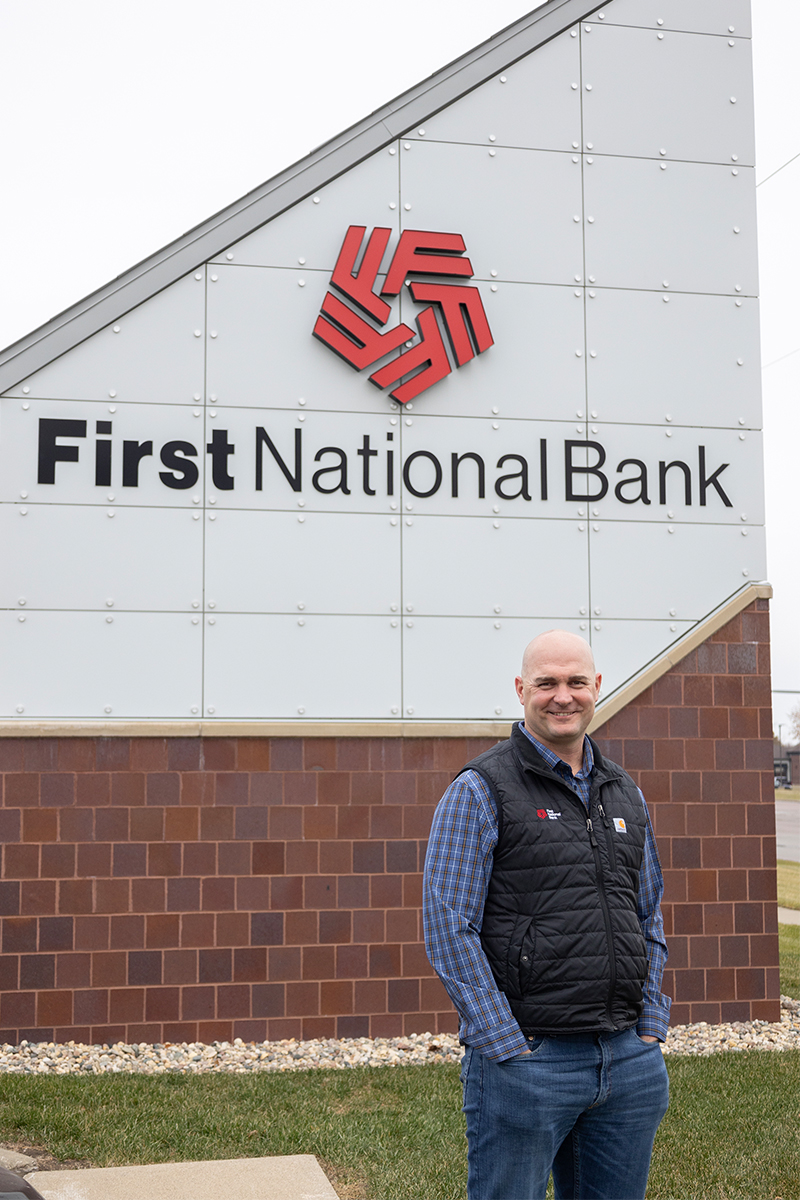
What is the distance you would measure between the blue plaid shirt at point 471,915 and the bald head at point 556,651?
202mm

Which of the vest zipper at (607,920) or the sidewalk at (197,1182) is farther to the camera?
the sidewalk at (197,1182)

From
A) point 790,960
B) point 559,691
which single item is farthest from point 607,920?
point 790,960

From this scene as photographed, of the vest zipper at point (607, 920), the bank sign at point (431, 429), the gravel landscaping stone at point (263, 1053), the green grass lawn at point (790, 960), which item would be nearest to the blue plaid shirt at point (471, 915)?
the vest zipper at point (607, 920)

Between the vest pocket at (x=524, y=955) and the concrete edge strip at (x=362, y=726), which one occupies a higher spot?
the concrete edge strip at (x=362, y=726)

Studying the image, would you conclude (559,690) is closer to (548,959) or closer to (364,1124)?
(548,959)

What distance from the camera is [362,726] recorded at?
7.25 m

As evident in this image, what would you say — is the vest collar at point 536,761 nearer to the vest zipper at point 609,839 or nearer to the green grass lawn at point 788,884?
the vest zipper at point 609,839

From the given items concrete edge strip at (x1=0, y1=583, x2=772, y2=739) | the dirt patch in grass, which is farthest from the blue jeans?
concrete edge strip at (x1=0, y1=583, x2=772, y2=739)

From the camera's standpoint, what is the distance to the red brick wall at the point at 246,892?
686 cm

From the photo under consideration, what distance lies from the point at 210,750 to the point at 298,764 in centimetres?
56

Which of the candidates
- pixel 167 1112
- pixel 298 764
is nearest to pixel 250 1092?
pixel 167 1112

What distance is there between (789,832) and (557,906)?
3392 centimetres

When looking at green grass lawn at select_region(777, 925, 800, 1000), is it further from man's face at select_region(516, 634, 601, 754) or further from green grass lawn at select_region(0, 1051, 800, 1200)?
man's face at select_region(516, 634, 601, 754)

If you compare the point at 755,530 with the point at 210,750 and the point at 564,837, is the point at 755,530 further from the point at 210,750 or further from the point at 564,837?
the point at 564,837
